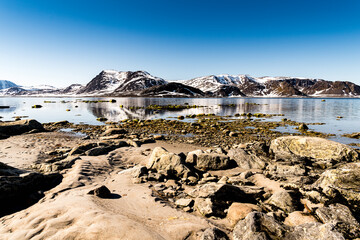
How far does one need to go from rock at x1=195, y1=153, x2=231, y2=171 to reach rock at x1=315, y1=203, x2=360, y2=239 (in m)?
5.43

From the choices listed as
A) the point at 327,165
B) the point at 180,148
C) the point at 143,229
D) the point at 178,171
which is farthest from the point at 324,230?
the point at 180,148

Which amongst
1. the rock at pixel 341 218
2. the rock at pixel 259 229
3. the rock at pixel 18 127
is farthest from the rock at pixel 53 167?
the rock at pixel 18 127

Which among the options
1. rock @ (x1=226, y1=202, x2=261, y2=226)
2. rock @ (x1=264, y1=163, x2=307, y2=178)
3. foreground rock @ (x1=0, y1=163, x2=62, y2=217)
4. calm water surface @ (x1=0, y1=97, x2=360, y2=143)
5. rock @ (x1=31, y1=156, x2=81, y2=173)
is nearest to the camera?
rock @ (x1=226, y1=202, x2=261, y2=226)

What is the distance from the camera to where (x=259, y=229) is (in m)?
4.71

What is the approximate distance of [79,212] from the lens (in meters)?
5.56

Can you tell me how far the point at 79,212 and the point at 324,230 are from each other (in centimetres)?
671

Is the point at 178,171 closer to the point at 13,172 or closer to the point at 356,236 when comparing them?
the point at 356,236

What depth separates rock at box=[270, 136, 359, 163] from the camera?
10336mm

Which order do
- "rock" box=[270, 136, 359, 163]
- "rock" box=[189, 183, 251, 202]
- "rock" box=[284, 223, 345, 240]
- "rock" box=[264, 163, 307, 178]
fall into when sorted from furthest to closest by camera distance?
1. "rock" box=[270, 136, 359, 163]
2. "rock" box=[264, 163, 307, 178]
3. "rock" box=[189, 183, 251, 202]
4. "rock" box=[284, 223, 345, 240]

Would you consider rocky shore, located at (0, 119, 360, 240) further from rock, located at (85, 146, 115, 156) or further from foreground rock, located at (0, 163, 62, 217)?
rock, located at (85, 146, 115, 156)

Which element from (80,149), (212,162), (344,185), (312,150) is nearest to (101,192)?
(212,162)

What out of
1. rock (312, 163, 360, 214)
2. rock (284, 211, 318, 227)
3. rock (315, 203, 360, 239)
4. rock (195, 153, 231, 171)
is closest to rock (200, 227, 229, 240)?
A: rock (284, 211, 318, 227)

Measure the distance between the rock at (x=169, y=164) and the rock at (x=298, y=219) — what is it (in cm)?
477

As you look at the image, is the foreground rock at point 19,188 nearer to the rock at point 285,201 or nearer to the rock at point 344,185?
the rock at point 285,201
